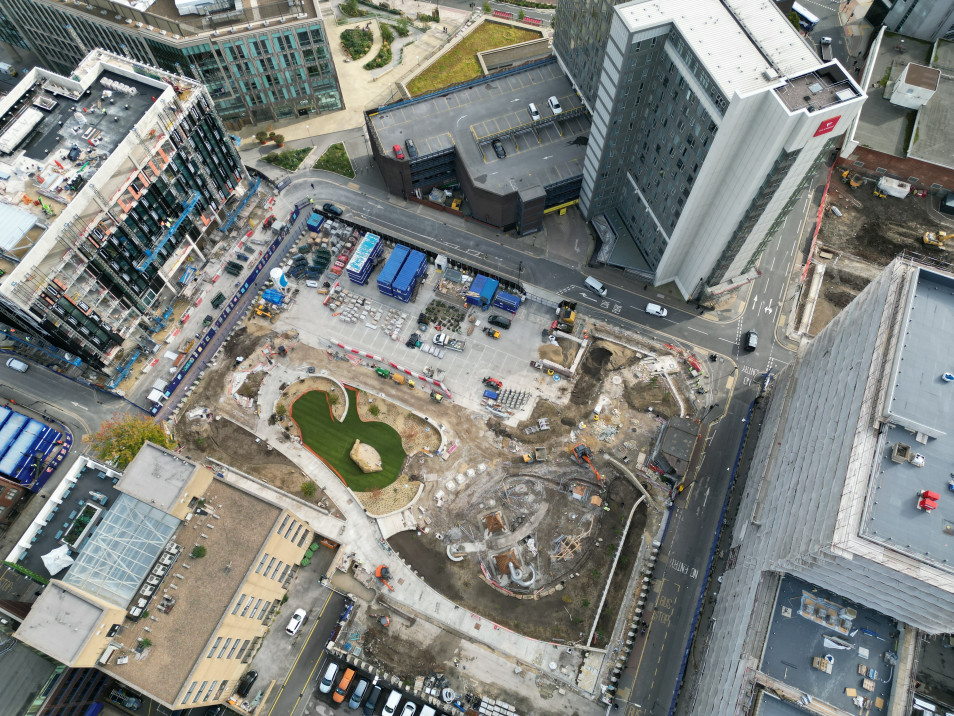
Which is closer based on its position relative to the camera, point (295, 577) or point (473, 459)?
point (295, 577)

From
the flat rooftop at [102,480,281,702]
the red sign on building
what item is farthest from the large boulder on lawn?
the red sign on building

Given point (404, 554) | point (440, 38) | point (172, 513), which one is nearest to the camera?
point (172, 513)

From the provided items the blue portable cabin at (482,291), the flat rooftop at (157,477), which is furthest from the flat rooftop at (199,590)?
the blue portable cabin at (482,291)

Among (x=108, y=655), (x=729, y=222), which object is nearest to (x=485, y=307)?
(x=729, y=222)

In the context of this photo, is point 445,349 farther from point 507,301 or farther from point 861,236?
point 861,236

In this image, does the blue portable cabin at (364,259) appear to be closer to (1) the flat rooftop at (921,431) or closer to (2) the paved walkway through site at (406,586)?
(2) the paved walkway through site at (406,586)

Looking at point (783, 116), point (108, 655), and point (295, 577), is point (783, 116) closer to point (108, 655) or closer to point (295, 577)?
point (295, 577)
